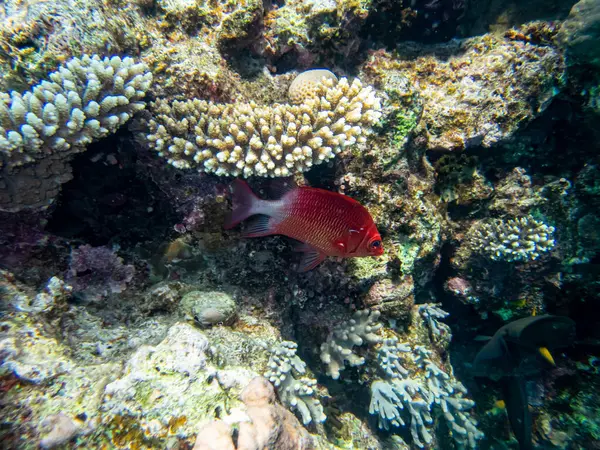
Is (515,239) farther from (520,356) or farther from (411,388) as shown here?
(411,388)

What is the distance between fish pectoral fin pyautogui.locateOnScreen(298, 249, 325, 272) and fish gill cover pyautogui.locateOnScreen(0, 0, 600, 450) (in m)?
0.15

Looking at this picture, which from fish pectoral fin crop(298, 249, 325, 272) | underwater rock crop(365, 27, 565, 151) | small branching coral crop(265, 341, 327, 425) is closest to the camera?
small branching coral crop(265, 341, 327, 425)

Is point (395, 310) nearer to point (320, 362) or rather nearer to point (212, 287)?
point (320, 362)

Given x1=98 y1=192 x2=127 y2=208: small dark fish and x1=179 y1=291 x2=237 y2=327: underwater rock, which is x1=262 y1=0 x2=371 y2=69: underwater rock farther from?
x1=179 y1=291 x2=237 y2=327: underwater rock

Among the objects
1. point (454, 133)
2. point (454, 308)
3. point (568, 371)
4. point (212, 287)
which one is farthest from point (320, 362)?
point (568, 371)

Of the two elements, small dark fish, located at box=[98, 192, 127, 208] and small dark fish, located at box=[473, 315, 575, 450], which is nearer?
small dark fish, located at box=[98, 192, 127, 208]

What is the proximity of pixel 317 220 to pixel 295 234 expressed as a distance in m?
0.27

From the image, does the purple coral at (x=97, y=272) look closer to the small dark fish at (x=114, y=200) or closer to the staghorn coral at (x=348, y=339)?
the small dark fish at (x=114, y=200)

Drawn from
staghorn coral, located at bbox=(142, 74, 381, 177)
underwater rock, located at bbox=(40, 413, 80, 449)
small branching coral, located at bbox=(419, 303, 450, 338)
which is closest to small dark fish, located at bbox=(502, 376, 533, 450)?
small branching coral, located at bbox=(419, 303, 450, 338)

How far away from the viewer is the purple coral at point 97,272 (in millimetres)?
2758

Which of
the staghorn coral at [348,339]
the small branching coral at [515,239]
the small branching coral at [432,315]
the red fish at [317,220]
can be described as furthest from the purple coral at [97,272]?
the small branching coral at [515,239]

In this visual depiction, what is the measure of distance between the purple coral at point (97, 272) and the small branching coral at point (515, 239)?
466 centimetres

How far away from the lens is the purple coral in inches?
109

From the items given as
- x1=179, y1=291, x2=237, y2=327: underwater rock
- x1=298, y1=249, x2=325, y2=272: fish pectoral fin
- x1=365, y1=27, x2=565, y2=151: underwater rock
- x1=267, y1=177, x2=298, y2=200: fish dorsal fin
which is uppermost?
x1=365, y1=27, x2=565, y2=151: underwater rock
